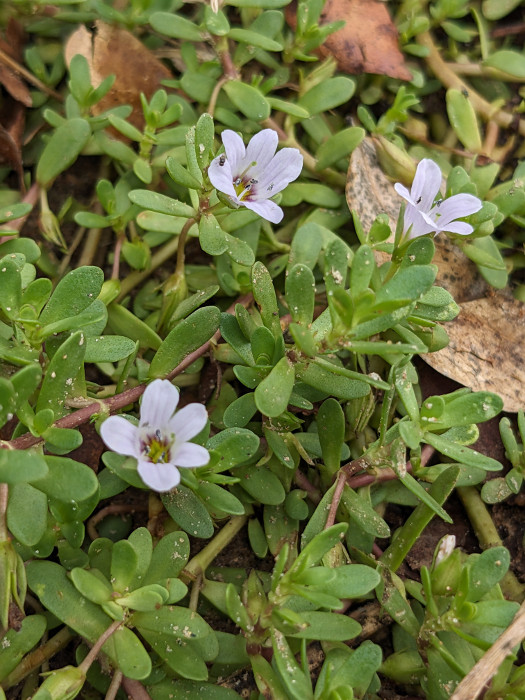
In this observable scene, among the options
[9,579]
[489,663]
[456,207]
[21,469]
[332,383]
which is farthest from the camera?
[456,207]

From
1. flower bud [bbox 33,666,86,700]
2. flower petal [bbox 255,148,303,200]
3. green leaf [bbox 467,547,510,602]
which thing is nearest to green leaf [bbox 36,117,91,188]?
flower petal [bbox 255,148,303,200]

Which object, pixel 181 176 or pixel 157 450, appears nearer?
pixel 157 450

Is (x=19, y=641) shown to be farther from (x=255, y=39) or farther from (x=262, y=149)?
(x=255, y=39)

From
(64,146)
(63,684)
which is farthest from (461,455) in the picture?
(64,146)

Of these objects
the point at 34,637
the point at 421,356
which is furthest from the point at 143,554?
the point at 421,356

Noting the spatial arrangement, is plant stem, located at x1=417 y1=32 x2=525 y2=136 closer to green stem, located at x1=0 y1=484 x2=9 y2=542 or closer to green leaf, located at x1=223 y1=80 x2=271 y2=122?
green leaf, located at x1=223 y1=80 x2=271 y2=122

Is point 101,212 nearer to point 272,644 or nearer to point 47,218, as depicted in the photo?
point 47,218

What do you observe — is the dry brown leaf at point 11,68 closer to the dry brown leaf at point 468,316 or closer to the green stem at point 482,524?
the dry brown leaf at point 468,316
